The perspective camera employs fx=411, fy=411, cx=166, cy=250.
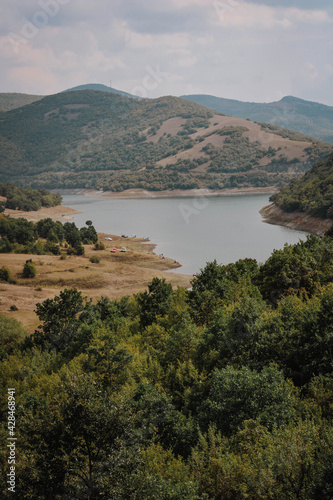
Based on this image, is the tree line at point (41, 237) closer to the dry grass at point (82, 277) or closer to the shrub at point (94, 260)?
the dry grass at point (82, 277)

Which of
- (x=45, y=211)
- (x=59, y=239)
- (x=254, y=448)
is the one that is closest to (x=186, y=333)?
(x=254, y=448)

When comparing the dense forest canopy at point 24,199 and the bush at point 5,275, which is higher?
the dense forest canopy at point 24,199

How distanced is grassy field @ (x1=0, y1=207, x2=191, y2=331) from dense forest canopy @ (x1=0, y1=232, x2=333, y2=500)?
15.8m

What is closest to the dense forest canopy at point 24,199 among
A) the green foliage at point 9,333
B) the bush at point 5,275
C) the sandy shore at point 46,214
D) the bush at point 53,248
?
the sandy shore at point 46,214

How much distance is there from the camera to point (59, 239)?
88.8 metres

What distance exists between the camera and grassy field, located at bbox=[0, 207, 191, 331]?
53656mm

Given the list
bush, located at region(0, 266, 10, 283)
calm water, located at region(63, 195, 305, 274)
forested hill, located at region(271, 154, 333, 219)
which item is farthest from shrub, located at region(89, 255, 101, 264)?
forested hill, located at region(271, 154, 333, 219)

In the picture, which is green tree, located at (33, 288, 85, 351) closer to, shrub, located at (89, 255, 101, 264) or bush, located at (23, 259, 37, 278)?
bush, located at (23, 259, 37, 278)

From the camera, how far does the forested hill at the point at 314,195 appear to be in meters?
98.3

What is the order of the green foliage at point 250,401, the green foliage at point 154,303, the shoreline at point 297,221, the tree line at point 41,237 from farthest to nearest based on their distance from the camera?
the shoreline at point 297,221 < the tree line at point 41,237 < the green foliage at point 154,303 < the green foliage at point 250,401

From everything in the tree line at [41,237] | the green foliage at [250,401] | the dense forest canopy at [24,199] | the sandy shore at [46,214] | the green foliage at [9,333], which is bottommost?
the green foliage at [9,333]

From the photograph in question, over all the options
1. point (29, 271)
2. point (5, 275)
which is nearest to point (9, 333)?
point (5, 275)

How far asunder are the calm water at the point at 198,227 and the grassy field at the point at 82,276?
7246 mm

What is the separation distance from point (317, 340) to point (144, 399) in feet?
31.9
